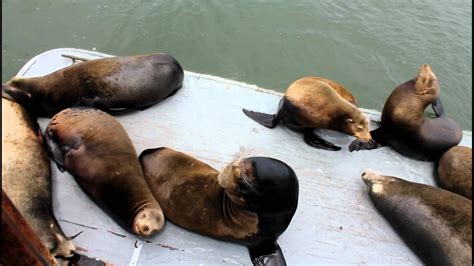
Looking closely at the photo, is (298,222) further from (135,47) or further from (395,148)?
(135,47)

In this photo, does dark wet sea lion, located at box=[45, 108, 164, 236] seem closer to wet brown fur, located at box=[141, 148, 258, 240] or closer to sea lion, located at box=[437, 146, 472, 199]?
wet brown fur, located at box=[141, 148, 258, 240]

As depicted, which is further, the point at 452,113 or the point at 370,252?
the point at 452,113

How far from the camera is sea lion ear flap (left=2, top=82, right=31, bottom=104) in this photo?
370cm

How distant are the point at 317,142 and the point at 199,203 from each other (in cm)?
143

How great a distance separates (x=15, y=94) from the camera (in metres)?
3.74

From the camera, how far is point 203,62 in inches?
251

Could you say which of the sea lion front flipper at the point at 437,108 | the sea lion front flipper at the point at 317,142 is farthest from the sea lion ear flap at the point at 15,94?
the sea lion front flipper at the point at 437,108

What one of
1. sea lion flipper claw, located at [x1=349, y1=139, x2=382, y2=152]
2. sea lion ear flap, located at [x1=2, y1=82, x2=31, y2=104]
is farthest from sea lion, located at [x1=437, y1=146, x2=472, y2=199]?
sea lion ear flap, located at [x1=2, y1=82, x2=31, y2=104]

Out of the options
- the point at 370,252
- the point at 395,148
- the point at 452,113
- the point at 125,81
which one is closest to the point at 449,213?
the point at 370,252

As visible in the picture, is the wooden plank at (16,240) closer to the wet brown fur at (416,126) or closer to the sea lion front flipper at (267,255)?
the sea lion front flipper at (267,255)

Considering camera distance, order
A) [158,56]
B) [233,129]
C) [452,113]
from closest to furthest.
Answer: [233,129] < [158,56] < [452,113]

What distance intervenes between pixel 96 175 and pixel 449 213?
2542 millimetres

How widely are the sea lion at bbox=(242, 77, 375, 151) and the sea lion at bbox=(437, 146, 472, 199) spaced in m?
0.65

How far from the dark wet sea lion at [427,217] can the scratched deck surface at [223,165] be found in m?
0.09
